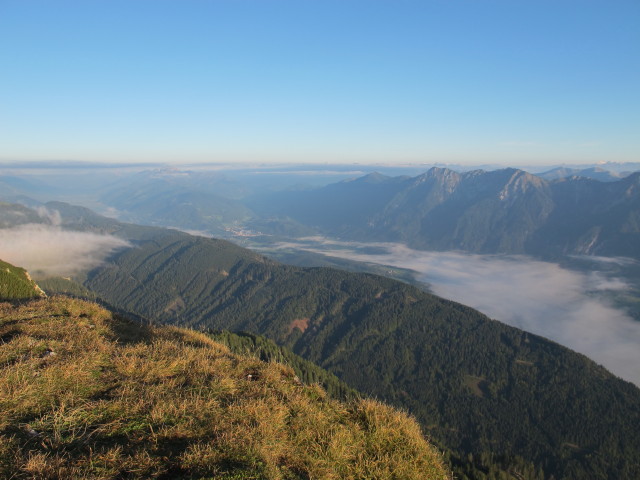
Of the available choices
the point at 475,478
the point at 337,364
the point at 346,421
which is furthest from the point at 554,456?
the point at 346,421

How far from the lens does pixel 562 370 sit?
559ft

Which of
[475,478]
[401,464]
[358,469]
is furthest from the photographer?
[475,478]

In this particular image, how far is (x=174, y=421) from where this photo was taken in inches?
303

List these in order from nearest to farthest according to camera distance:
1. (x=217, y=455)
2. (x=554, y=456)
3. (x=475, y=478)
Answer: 1. (x=217, y=455)
2. (x=475, y=478)
3. (x=554, y=456)

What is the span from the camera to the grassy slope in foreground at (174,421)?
6.37 meters

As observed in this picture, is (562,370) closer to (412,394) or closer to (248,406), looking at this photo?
(412,394)

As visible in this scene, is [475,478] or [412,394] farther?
[412,394]

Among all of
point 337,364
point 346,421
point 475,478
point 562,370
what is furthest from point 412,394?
point 346,421

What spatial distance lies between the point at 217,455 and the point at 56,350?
8.04 meters

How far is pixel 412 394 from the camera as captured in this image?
166 meters

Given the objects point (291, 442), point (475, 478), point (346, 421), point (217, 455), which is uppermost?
point (217, 455)

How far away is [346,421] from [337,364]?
200m

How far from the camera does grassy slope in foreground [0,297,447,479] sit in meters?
6.37

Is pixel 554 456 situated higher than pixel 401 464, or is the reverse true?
pixel 401 464
